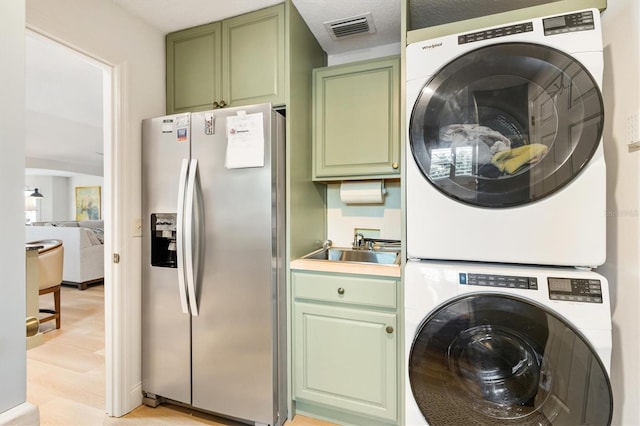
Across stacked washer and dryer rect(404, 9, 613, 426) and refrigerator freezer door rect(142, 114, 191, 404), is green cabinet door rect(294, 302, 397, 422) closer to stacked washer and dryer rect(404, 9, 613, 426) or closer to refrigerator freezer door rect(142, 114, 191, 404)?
stacked washer and dryer rect(404, 9, 613, 426)

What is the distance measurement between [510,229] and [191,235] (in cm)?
154

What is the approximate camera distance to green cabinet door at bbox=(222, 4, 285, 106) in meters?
1.79

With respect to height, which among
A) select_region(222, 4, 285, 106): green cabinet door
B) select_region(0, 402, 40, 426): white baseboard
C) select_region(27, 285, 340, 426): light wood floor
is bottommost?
select_region(27, 285, 340, 426): light wood floor

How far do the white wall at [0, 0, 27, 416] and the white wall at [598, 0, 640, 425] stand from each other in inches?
66.6

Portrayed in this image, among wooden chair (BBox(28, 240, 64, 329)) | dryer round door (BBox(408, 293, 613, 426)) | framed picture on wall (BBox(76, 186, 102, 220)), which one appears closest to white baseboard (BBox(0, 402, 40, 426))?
dryer round door (BBox(408, 293, 613, 426))

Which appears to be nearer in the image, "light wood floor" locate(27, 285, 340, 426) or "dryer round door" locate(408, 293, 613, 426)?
"dryer round door" locate(408, 293, 613, 426)

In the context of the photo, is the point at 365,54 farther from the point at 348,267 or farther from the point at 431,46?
the point at 348,267

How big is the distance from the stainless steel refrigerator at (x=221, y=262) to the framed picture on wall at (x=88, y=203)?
8.91 metres

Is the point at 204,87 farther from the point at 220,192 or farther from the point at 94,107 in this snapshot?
the point at 94,107

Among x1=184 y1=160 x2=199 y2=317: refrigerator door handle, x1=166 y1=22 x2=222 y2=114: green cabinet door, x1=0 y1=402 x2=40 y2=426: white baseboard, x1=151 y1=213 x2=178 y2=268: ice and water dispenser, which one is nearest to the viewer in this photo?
x1=0 y1=402 x2=40 y2=426: white baseboard

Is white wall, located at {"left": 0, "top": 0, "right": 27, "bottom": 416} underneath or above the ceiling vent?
underneath

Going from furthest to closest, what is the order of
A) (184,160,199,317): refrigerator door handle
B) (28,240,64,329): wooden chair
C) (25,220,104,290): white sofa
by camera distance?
(25,220,104,290): white sofa < (28,240,64,329): wooden chair < (184,160,199,317): refrigerator door handle

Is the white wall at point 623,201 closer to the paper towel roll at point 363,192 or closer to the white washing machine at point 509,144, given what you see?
the white washing machine at point 509,144

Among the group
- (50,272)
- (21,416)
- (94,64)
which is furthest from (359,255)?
(50,272)
